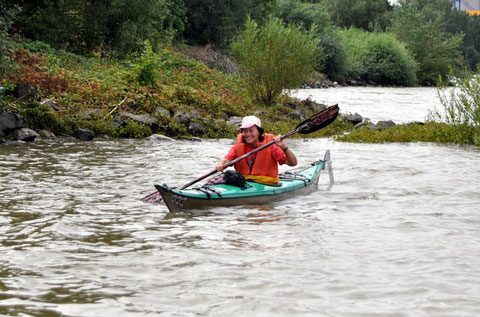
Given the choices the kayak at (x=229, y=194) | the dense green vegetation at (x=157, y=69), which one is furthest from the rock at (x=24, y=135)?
the kayak at (x=229, y=194)

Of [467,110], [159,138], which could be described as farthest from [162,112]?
[467,110]

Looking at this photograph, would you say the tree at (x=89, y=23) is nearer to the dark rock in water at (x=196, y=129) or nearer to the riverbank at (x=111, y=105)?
the riverbank at (x=111, y=105)

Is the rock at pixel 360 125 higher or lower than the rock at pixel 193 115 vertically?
lower

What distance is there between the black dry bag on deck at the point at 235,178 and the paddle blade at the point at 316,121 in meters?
1.73

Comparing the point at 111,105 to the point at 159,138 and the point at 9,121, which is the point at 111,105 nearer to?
the point at 159,138

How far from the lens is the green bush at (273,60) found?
18250 millimetres

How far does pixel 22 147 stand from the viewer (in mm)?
11703

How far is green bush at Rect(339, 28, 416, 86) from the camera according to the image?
44.4m

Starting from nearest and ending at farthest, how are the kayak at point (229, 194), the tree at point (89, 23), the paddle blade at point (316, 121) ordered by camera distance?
the kayak at point (229, 194)
the paddle blade at point (316, 121)
the tree at point (89, 23)

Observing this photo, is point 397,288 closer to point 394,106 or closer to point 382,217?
point 382,217

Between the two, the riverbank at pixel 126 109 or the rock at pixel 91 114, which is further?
the rock at pixel 91 114

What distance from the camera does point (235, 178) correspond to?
24.4 feet

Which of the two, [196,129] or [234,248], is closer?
[234,248]

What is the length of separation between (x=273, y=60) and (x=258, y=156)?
35.2ft
